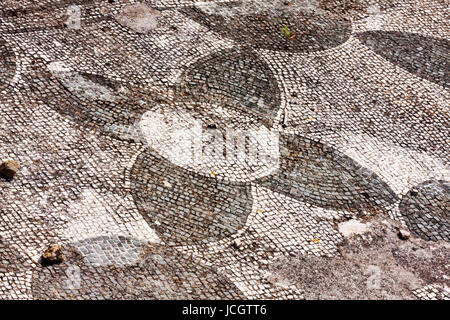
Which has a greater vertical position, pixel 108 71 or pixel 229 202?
pixel 108 71

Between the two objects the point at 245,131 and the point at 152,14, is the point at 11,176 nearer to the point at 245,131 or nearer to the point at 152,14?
the point at 245,131

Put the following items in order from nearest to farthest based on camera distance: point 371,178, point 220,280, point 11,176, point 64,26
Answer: point 220,280, point 11,176, point 371,178, point 64,26

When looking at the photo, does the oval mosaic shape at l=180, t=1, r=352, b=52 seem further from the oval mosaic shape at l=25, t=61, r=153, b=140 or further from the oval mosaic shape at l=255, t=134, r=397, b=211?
the oval mosaic shape at l=255, t=134, r=397, b=211

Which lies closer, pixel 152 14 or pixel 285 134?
pixel 285 134

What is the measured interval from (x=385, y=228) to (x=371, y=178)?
91cm

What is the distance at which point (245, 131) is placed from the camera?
9531 millimetres

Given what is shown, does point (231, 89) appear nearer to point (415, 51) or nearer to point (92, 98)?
point (92, 98)

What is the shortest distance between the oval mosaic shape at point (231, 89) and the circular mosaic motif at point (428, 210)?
2.44 metres

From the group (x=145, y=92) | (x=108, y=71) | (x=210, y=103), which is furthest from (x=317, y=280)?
(x=108, y=71)

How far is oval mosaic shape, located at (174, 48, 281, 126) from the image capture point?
32.1 feet

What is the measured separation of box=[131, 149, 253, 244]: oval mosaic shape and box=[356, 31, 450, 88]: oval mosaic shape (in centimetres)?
442

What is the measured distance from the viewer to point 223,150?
362 inches

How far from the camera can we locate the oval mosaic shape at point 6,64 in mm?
9695

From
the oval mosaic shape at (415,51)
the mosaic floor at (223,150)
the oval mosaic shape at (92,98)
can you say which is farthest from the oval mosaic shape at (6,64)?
the oval mosaic shape at (415,51)
